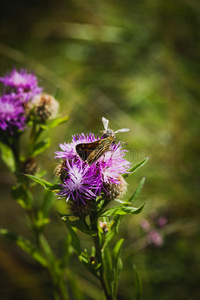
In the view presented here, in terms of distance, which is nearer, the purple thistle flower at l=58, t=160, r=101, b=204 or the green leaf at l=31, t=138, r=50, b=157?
the purple thistle flower at l=58, t=160, r=101, b=204

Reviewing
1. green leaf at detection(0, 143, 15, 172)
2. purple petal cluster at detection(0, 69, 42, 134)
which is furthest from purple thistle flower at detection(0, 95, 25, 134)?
green leaf at detection(0, 143, 15, 172)

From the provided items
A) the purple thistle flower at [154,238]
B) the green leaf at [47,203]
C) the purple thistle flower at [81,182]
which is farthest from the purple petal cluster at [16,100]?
the purple thistle flower at [154,238]

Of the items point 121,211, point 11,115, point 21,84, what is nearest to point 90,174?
point 121,211

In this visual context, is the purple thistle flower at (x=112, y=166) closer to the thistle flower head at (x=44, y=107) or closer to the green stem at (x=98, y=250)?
the green stem at (x=98, y=250)

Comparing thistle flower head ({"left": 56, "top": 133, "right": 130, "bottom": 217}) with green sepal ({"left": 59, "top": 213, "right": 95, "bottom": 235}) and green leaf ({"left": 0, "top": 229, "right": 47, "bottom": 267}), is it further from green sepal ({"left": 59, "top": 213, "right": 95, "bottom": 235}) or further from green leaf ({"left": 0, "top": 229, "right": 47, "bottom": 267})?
green leaf ({"left": 0, "top": 229, "right": 47, "bottom": 267})

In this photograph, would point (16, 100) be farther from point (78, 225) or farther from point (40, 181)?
point (78, 225)

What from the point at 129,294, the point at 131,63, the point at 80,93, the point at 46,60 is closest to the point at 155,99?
the point at 131,63

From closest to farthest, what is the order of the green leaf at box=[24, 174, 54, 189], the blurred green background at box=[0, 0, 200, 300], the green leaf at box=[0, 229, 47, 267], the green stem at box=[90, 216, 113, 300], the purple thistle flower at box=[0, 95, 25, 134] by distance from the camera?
1. the green leaf at box=[24, 174, 54, 189]
2. the green stem at box=[90, 216, 113, 300]
3. the purple thistle flower at box=[0, 95, 25, 134]
4. the green leaf at box=[0, 229, 47, 267]
5. the blurred green background at box=[0, 0, 200, 300]
